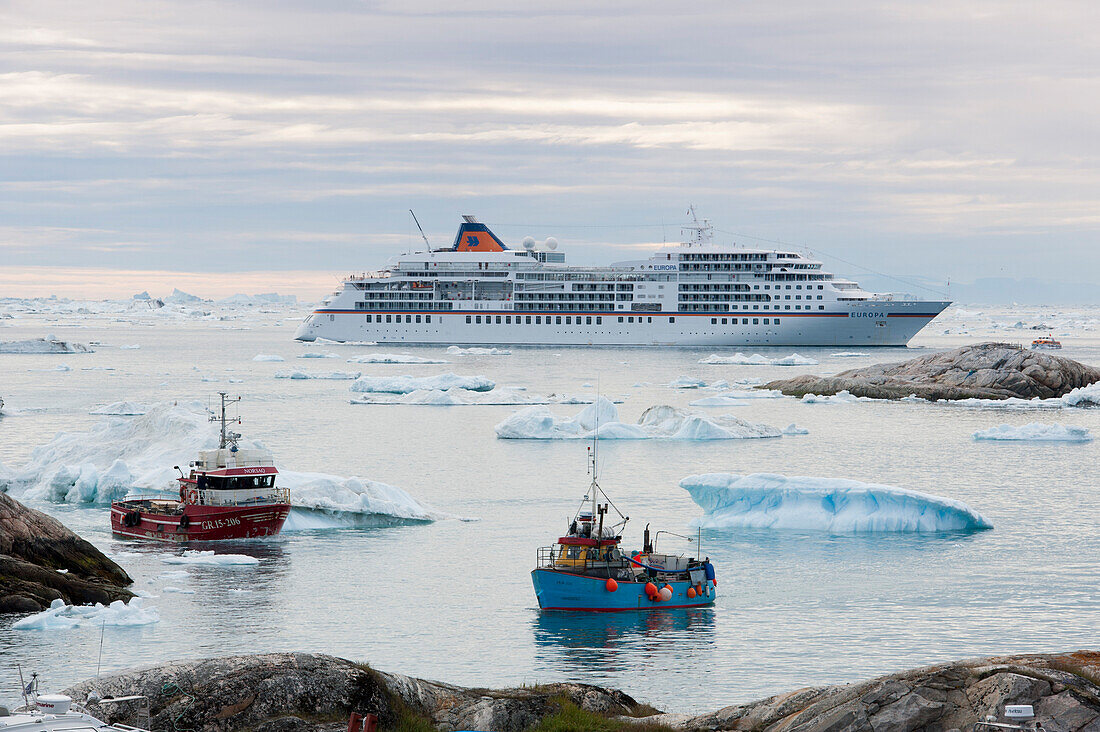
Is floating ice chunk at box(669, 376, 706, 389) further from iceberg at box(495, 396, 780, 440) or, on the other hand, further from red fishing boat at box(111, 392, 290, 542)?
red fishing boat at box(111, 392, 290, 542)

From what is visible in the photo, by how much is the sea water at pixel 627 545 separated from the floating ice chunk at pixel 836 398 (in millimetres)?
8072

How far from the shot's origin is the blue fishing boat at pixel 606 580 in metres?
20.5

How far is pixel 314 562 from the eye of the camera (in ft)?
79.5

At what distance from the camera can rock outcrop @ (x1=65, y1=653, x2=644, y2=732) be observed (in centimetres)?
926

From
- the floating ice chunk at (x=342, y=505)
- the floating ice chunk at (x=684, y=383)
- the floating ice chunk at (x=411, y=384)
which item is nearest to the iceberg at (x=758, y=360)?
the floating ice chunk at (x=684, y=383)

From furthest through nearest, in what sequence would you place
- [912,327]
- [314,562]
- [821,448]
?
1. [912,327]
2. [821,448]
3. [314,562]

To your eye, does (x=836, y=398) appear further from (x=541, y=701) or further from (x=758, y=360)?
(x=541, y=701)

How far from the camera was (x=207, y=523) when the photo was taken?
26.3 m

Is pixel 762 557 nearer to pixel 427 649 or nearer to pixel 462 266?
pixel 427 649

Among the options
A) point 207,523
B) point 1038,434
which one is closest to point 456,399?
point 1038,434

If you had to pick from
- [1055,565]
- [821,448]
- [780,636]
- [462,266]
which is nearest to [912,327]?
[462,266]

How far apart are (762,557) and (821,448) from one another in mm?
18057

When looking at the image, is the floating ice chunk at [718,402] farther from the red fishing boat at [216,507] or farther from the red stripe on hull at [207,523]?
the red stripe on hull at [207,523]

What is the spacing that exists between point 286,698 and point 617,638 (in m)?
10.3
